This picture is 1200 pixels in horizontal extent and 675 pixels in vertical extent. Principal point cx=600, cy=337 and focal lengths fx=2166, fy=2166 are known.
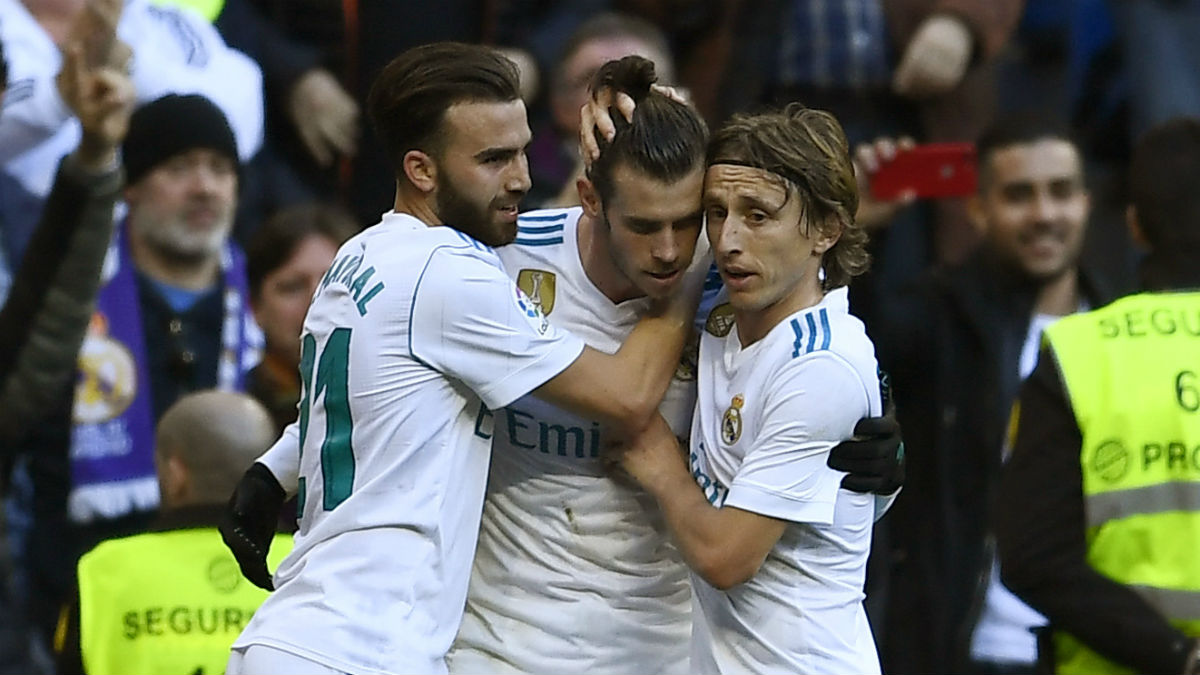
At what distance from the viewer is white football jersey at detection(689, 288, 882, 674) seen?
13.7 feet

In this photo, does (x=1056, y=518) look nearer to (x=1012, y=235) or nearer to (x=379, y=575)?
(x=379, y=575)

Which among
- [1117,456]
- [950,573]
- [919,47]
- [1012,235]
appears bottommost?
[950,573]

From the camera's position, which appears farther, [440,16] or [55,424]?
[440,16]

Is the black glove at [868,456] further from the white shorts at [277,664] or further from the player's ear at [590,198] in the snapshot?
the white shorts at [277,664]

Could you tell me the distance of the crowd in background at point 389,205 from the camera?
6.39 meters

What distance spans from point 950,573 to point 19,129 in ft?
10.3

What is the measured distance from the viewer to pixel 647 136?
14.3ft

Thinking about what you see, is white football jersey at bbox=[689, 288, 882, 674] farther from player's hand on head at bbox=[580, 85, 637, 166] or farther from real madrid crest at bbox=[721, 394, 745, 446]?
player's hand on head at bbox=[580, 85, 637, 166]

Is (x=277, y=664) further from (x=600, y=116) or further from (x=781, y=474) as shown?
(x=600, y=116)

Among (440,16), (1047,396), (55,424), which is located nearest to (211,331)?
(55,424)

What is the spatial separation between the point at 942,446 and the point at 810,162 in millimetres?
2333

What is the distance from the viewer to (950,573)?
6.46 meters

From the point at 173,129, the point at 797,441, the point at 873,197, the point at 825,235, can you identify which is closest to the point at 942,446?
the point at 873,197

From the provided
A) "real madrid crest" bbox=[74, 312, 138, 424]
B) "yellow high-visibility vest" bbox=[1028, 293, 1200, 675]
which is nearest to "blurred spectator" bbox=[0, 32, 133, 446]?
"real madrid crest" bbox=[74, 312, 138, 424]
